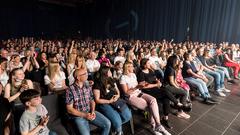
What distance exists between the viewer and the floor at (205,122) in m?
3.20

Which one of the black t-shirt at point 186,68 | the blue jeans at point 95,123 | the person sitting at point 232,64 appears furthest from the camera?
the person sitting at point 232,64

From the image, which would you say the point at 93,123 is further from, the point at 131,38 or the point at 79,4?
the point at 79,4

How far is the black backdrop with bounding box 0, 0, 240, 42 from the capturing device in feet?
36.9

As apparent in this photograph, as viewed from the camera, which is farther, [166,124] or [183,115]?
[183,115]

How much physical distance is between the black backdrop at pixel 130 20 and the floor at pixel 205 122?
7872 mm

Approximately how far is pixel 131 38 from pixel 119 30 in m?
1.39

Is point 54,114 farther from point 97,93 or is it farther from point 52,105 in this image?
point 97,93

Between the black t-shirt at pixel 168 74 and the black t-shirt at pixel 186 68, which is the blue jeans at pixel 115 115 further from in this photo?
the black t-shirt at pixel 186 68

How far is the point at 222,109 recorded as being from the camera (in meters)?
4.15

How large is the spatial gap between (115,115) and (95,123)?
31 centimetres

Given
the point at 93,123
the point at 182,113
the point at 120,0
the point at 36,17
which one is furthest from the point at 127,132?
the point at 36,17

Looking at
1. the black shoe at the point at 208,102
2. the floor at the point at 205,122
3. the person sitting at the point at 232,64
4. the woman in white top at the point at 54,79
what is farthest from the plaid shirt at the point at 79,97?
the person sitting at the point at 232,64

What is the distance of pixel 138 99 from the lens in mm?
3172

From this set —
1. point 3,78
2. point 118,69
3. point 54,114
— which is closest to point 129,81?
point 118,69
